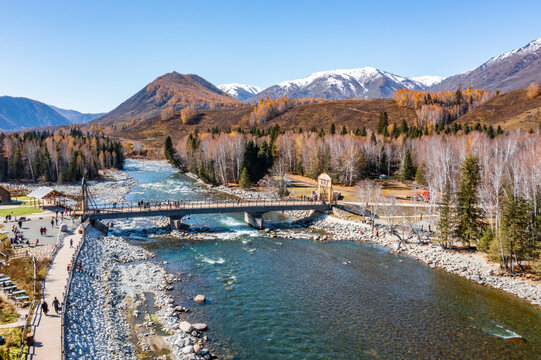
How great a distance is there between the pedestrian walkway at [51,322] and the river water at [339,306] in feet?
31.3

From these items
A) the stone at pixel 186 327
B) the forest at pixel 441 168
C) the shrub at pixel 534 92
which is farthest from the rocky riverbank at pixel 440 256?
the shrub at pixel 534 92

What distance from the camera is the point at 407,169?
85.8m

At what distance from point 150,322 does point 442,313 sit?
24828mm

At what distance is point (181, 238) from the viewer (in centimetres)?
4950

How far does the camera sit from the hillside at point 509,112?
12900 centimetres

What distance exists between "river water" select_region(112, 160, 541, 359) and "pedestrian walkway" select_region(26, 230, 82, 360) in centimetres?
954

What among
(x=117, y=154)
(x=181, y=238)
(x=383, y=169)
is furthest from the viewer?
(x=117, y=154)

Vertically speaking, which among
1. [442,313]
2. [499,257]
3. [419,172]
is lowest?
[442,313]

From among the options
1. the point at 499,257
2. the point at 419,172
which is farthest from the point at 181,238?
the point at 419,172

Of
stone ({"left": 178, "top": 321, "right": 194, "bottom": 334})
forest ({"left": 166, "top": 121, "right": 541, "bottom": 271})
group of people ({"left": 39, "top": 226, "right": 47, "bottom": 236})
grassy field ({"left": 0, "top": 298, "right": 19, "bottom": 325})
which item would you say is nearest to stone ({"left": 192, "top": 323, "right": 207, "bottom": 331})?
stone ({"left": 178, "top": 321, "right": 194, "bottom": 334})

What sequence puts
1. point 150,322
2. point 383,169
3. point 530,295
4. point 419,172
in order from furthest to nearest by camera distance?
point 383,169 < point 419,172 < point 530,295 < point 150,322

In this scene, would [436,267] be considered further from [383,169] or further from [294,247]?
[383,169]

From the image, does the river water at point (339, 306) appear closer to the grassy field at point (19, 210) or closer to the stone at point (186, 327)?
the stone at point (186, 327)

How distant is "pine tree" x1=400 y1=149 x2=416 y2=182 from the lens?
85438 mm
